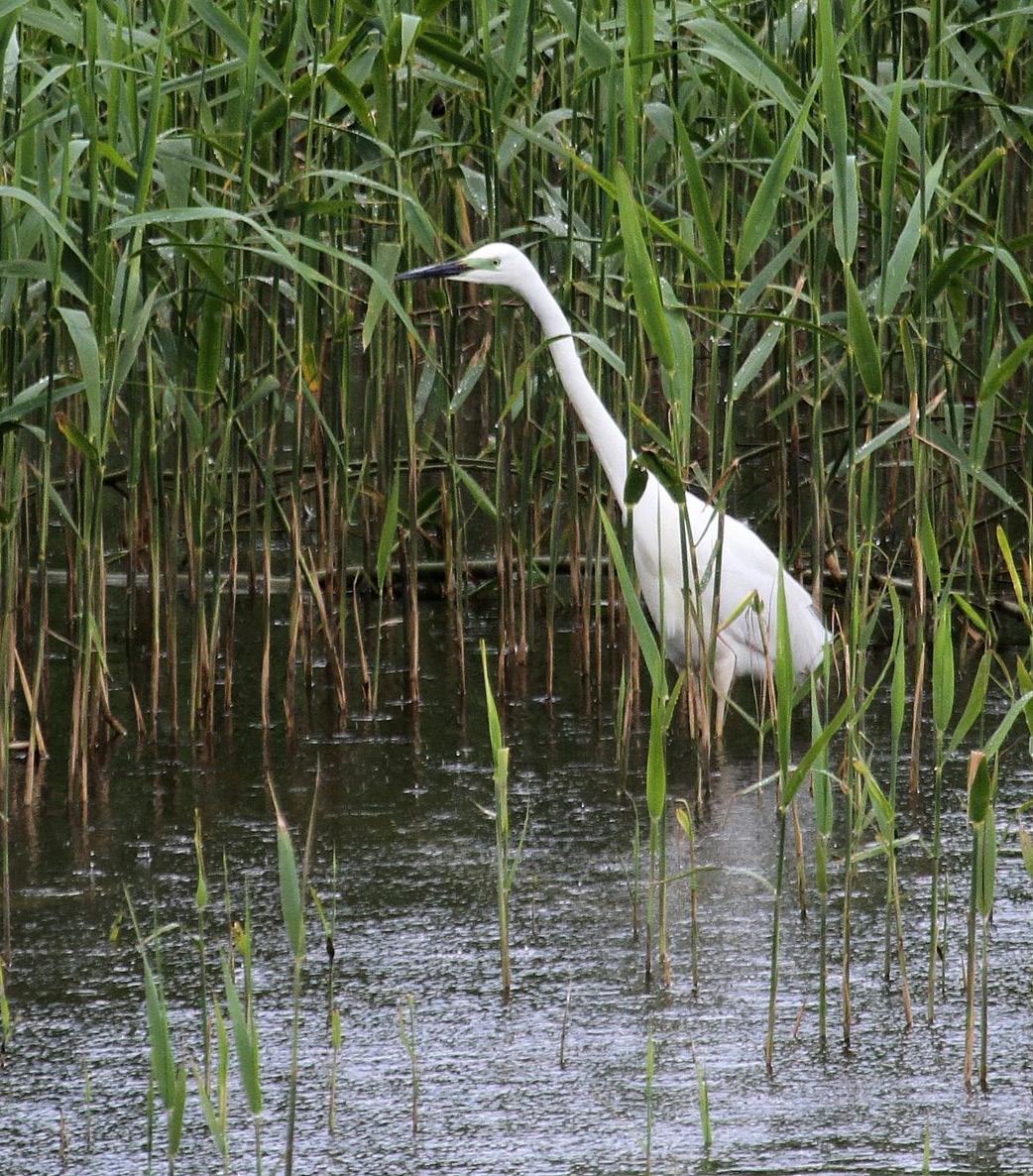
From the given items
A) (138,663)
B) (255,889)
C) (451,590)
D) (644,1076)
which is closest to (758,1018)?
(644,1076)

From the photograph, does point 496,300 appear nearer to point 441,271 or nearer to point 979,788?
point 441,271

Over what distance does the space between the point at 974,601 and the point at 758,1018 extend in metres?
2.56

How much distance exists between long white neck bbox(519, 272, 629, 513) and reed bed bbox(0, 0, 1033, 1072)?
0.06 m

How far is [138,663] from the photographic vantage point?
527 centimetres

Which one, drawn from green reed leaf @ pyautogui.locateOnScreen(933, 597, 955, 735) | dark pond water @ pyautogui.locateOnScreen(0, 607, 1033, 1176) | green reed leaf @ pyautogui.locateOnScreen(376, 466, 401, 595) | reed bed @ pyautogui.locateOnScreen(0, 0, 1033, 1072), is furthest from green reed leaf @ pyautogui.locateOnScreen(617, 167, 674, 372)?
green reed leaf @ pyautogui.locateOnScreen(376, 466, 401, 595)

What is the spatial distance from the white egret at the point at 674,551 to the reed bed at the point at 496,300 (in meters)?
0.11

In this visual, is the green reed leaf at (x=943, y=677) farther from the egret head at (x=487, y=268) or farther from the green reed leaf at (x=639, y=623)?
the egret head at (x=487, y=268)

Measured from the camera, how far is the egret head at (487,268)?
14.6 feet

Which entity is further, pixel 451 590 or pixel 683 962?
pixel 451 590

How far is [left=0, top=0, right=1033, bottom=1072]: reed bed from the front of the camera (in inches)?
132

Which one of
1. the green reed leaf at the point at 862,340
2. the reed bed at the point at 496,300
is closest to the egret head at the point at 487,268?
the reed bed at the point at 496,300

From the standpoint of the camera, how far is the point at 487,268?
4.48 m

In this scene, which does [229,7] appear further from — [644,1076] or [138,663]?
[644,1076]

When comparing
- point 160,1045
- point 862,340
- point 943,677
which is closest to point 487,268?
point 862,340
